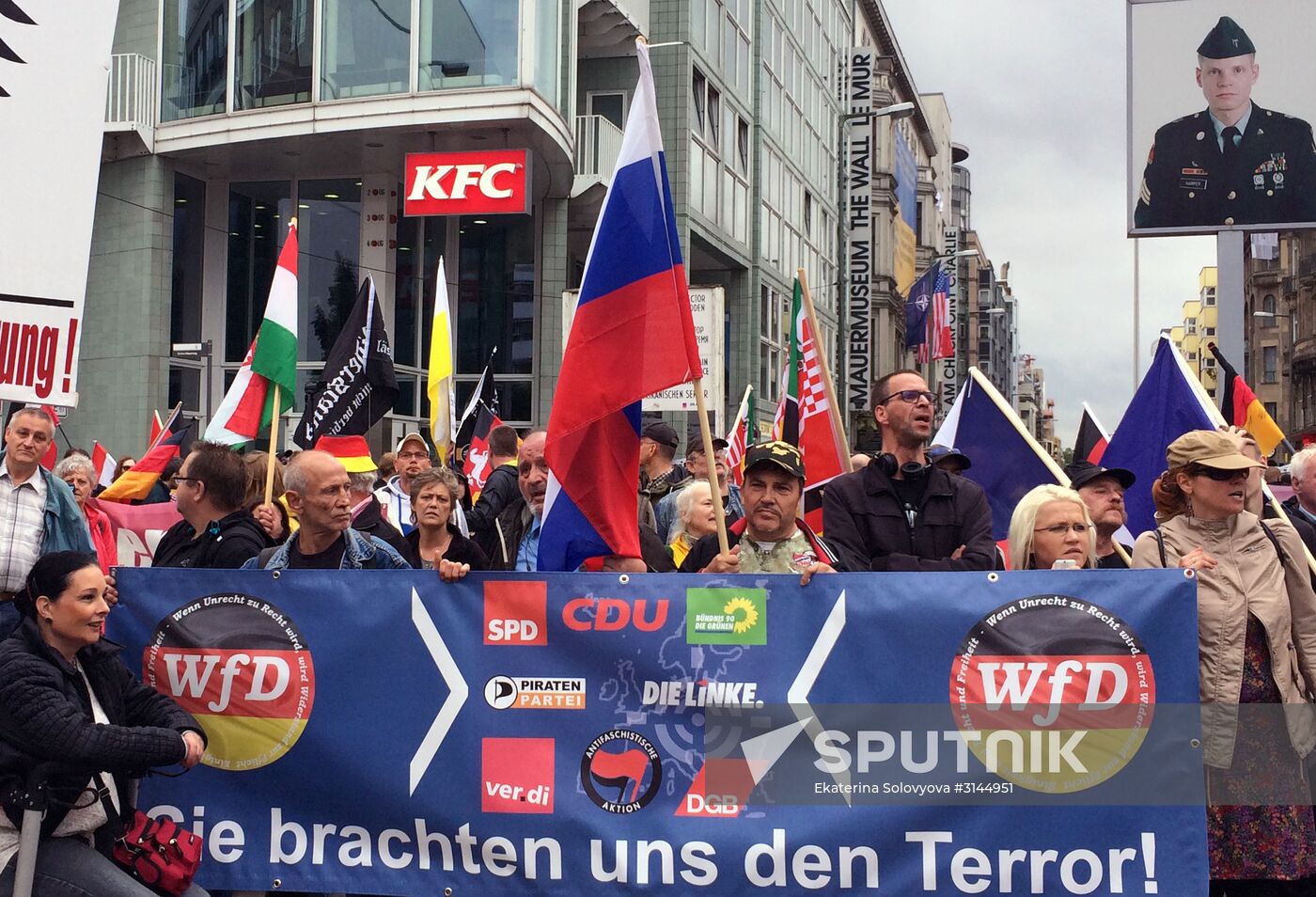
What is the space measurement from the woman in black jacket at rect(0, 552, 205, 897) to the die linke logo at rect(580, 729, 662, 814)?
124 centimetres

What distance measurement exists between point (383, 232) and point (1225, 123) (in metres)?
14.0

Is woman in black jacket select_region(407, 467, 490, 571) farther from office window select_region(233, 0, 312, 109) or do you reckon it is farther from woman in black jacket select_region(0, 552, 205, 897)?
office window select_region(233, 0, 312, 109)

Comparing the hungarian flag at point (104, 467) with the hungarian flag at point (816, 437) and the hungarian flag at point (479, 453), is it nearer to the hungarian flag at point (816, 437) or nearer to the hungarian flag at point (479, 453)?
the hungarian flag at point (479, 453)

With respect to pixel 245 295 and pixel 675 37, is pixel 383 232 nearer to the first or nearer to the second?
pixel 245 295

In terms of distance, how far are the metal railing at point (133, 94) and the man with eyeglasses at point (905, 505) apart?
60.0ft

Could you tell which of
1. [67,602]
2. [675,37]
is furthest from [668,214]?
[675,37]

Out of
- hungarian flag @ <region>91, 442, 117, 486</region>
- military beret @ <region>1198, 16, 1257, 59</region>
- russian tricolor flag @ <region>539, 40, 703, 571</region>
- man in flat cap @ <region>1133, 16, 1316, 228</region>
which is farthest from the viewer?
hungarian flag @ <region>91, 442, 117, 486</region>

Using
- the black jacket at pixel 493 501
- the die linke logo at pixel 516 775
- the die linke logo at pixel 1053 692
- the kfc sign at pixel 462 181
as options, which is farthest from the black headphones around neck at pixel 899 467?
the kfc sign at pixel 462 181

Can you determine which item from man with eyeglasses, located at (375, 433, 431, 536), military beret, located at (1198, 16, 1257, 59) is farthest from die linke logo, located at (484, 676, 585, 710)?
military beret, located at (1198, 16, 1257, 59)

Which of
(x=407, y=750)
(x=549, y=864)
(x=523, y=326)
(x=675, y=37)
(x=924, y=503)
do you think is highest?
(x=675, y=37)

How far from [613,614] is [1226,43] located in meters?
10.8

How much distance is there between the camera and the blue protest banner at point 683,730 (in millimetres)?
4445

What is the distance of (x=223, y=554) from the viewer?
18.5ft

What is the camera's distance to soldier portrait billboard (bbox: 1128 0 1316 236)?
42.7 feet
